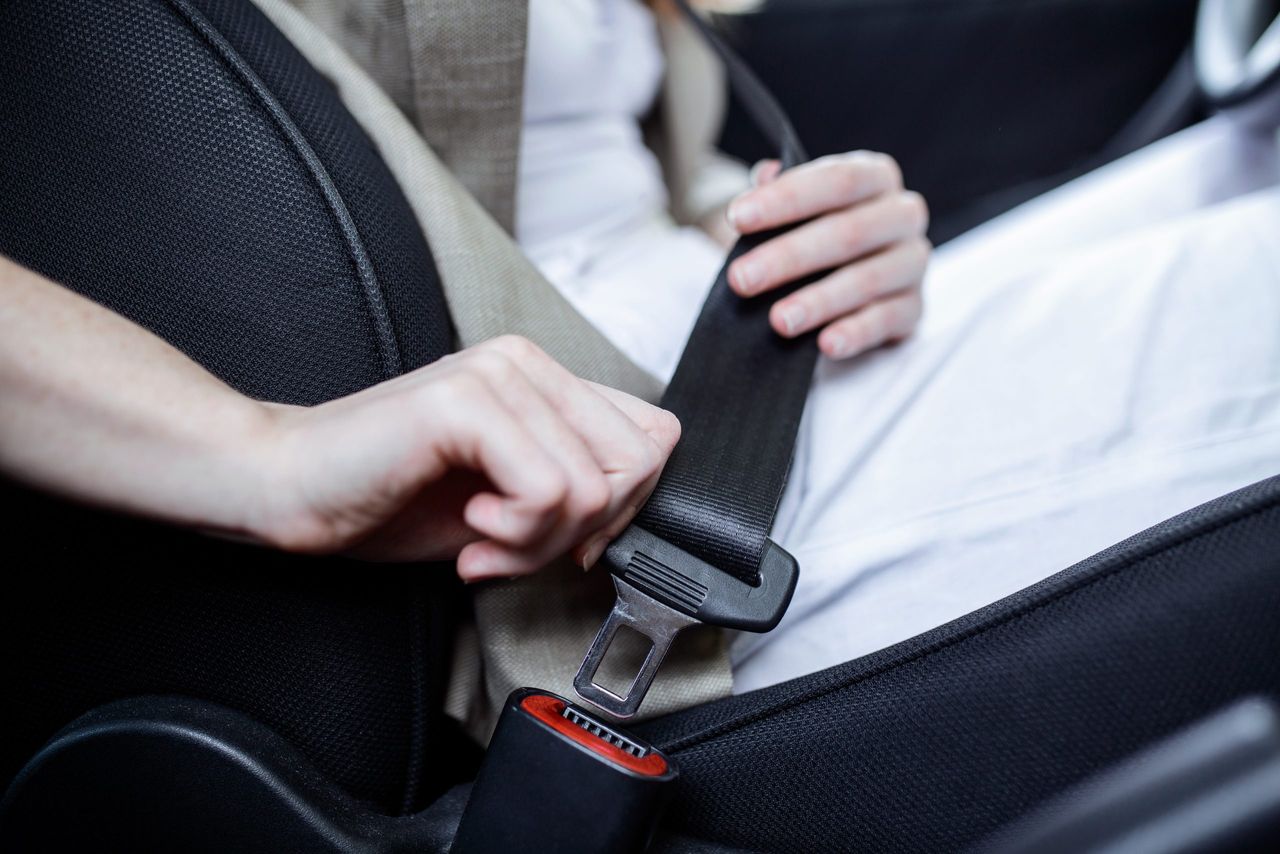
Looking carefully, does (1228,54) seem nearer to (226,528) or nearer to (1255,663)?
(1255,663)

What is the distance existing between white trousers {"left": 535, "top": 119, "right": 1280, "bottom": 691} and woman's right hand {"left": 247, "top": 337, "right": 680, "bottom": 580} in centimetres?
17

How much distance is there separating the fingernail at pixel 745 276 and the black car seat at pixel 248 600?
21 centimetres

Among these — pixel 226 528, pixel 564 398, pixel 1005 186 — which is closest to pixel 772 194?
pixel 564 398

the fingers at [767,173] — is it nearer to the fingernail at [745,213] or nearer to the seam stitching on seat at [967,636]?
the fingernail at [745,213]

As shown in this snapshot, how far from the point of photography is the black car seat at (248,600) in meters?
0.40

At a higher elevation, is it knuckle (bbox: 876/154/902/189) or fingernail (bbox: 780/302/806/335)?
knuckle (bbox: 876/154/902/189)

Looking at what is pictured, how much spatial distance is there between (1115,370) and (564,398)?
0.36 m

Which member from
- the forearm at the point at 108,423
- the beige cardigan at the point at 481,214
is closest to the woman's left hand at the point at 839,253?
the beige cardigan at the point at 481,214

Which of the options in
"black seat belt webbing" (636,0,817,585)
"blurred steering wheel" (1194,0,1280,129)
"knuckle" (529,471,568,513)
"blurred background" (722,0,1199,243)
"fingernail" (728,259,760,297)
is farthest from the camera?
"blurred background" (722,0,1199,243)

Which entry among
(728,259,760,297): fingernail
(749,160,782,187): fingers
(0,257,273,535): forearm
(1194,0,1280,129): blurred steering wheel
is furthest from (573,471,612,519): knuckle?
(1194,0,1280,129): blurred steering wheel

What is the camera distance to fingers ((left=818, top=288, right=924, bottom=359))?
0.56 meters

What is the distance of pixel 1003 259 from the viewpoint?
2.62ft

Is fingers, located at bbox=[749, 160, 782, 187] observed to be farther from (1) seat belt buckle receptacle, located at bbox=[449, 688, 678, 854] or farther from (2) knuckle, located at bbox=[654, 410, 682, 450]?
(1) seat belt buckle receptacle, located at bbox=[449, 688, 678, 854]

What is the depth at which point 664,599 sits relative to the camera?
0.40 metres
